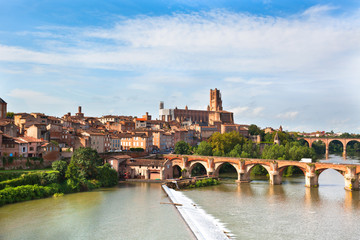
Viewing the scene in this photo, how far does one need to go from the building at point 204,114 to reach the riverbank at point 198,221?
6244 centimetres

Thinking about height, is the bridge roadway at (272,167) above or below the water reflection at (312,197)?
above

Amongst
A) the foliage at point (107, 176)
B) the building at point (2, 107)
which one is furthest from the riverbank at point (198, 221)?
the building at point (2, 107)

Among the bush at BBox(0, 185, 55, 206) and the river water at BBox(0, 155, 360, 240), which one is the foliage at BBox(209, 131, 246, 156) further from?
the bush at BBox(0, 185, 55, 206)

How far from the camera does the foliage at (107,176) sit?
33.6m

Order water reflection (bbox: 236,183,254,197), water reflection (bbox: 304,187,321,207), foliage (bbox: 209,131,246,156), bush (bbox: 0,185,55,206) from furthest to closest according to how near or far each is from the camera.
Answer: foliage (bbox: 209,131,246,156)
water reflection (bbox: 236,183,254,197)
water reflection (bbox: 304,187,321,207)
bush (bbox: 0,185,55,206)

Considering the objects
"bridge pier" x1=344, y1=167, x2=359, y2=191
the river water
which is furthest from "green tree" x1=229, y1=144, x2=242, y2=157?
"bridge pier" x1=344, y1=167, x2=359, y2=191

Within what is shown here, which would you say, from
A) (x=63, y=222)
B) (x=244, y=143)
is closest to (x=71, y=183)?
(x=63, y=222)

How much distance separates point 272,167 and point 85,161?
19.9 m

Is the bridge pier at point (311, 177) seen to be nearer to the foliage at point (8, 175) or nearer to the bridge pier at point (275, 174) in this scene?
the bridge pier at point (275, 174)

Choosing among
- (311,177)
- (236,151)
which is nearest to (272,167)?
(311,177)

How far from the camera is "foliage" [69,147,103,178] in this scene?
32.5 metres

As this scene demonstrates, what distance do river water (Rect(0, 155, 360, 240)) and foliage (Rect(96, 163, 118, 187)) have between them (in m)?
1.81

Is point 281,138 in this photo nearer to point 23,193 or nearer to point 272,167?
point 272,167

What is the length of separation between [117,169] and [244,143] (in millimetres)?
28204
